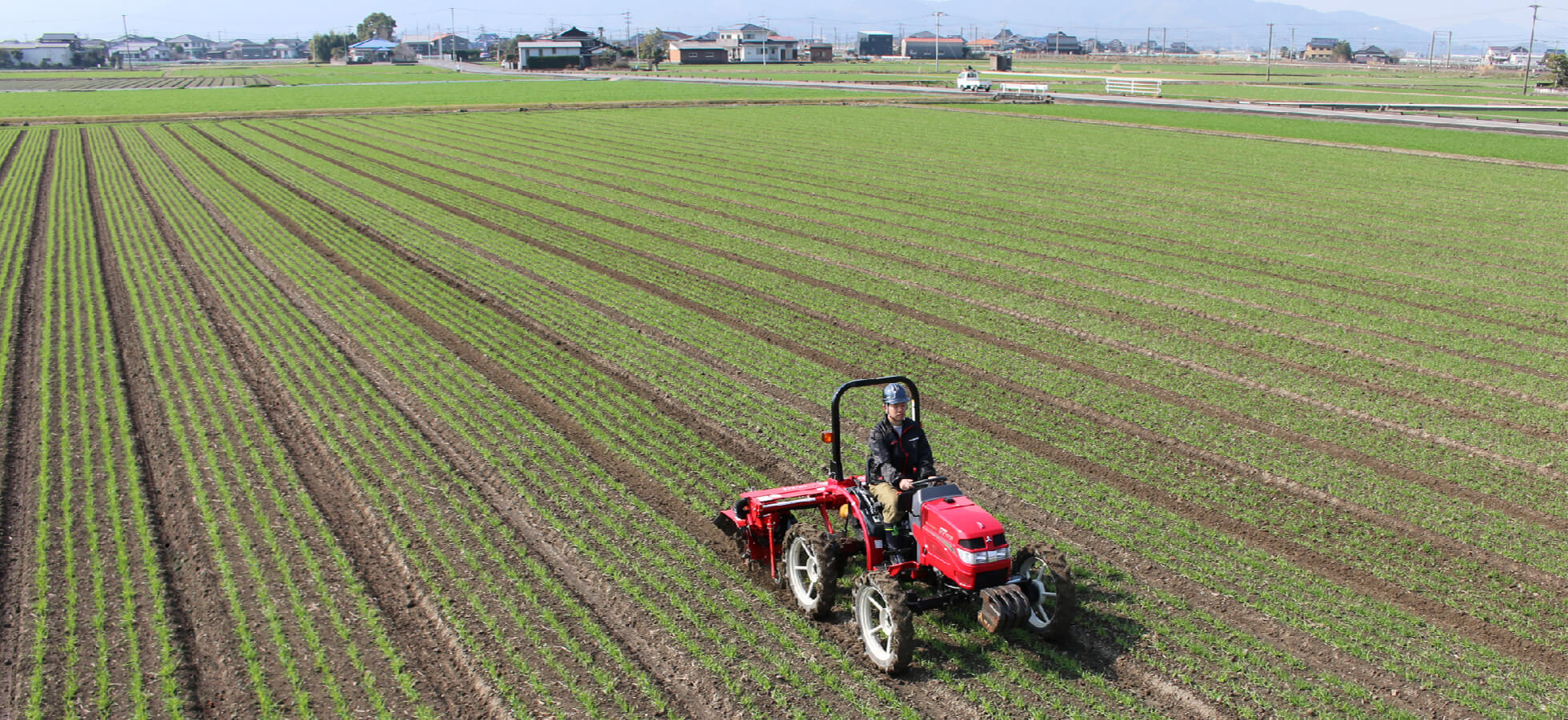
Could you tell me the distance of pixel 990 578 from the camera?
26.9 feet

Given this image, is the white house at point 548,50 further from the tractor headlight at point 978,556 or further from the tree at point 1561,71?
the tractor headlight at point 978,556

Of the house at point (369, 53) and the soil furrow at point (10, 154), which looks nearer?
the soil furrow at point (10, 154)

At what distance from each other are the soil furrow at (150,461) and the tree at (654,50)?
124 meters

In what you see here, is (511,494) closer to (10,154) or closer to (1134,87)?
(10,154)

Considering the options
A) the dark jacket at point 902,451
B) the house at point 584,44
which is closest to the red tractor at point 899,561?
the dark jacket at point 902,451

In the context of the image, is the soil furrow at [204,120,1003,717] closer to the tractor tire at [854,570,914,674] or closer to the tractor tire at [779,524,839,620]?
the tractor tire at [854,570,914,674]

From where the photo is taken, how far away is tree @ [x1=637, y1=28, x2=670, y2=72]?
486 feet

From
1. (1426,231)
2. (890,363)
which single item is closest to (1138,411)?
(890,363)

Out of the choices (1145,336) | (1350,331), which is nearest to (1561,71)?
(1350,331)

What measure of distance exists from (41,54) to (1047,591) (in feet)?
763

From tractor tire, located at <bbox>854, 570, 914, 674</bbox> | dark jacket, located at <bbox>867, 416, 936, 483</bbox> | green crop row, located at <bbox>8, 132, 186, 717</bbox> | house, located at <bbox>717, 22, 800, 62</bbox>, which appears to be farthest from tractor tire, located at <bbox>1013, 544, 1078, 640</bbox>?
house, located at <bbox>717, 22, 800, 62</bbox>

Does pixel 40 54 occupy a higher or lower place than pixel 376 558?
higher

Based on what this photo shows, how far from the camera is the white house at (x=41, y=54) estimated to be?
615ft

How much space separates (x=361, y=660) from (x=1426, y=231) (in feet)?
85.4
